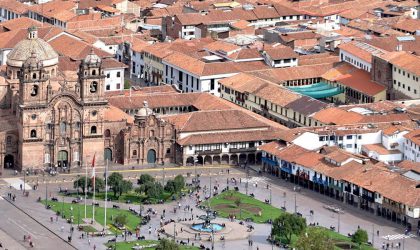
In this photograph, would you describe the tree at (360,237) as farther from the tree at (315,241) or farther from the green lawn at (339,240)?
the tree at (315,241)

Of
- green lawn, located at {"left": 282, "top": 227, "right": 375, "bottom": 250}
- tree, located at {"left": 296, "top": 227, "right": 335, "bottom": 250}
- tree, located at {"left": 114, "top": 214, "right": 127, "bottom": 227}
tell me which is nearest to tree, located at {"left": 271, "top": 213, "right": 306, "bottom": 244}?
green lawn, located at {"left": 282, "top": 227, "right": 375, "bottom": 250}

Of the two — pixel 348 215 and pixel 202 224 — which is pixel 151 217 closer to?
pixel 202 224

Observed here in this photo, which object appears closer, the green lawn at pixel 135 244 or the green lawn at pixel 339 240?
the green lawn at pixel 135 244

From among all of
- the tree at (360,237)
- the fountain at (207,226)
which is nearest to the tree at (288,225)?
the tree at (360,237)

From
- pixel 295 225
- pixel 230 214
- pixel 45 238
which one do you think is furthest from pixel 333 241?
pixel 45 238

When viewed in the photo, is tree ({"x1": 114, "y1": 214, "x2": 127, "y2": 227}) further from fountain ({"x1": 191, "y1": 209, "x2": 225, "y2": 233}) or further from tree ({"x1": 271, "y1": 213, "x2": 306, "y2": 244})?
tree ({"x1": 271, "y1": 213, "x2": 306, "y2": 244})
